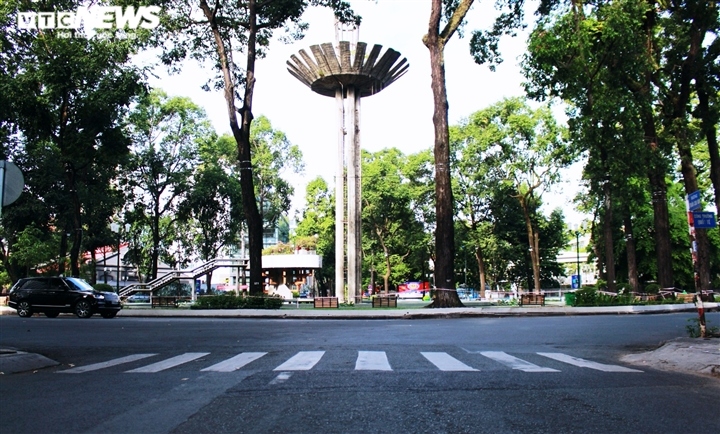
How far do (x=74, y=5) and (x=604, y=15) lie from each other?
26.0m

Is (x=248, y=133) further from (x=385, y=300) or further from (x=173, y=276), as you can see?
(x=173, y=276)

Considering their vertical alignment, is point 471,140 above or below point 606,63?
above

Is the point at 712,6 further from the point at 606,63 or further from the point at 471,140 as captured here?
the point at 471,140

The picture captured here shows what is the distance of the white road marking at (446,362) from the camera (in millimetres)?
8438

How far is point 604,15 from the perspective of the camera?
2020 cm

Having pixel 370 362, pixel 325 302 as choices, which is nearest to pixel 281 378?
pixel 370 362

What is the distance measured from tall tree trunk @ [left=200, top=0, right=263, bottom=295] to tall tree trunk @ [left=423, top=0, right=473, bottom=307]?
8817 mm

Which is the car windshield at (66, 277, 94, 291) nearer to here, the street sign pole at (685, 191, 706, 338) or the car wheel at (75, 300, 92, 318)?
the car wheel at (75, 300, 92, 318)

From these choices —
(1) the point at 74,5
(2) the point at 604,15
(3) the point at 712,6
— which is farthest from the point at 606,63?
(1) the point at 74,5

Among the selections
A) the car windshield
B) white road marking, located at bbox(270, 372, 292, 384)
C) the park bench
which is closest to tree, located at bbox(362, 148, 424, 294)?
the park bench

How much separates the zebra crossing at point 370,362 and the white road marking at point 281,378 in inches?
11.6

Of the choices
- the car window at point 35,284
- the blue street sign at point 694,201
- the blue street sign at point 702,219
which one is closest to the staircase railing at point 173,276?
the car window at point 35,284

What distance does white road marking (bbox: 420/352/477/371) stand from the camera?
844 cm

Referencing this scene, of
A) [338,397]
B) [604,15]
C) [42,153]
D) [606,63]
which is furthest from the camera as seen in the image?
[42,153]
